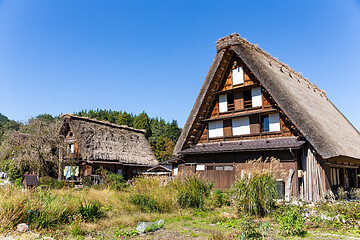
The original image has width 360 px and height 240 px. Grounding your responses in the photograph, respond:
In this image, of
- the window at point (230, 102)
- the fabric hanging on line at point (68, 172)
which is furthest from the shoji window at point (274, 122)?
the fabric hanging on line at point (68, 172)

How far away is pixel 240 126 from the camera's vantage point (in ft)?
52.9

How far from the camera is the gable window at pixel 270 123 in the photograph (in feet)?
47.5

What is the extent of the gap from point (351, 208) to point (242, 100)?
364 inches

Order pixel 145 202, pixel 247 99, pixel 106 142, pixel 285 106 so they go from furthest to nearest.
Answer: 1. pixel 106 142
2. pixel 247 99
3. pixel 285 106
4. pixel 145 202

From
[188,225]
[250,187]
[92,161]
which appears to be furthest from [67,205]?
[92,161]

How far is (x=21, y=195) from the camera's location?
282 inches

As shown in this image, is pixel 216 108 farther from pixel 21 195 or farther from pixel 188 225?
pixel 21 195

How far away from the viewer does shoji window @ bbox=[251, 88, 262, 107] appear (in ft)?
50.6

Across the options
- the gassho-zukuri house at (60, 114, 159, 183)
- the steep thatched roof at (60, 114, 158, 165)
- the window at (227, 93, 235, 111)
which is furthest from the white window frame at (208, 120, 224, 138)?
the steep thatched roof at (60, 114, 158, 165)

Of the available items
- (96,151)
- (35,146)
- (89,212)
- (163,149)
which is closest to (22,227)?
(89,212)

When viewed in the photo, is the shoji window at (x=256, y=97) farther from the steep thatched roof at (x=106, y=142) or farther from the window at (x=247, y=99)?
the steep thatched roof at (x=106, y=142)

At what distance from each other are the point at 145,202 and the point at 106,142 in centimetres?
1991

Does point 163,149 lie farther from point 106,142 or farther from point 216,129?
point 216,129

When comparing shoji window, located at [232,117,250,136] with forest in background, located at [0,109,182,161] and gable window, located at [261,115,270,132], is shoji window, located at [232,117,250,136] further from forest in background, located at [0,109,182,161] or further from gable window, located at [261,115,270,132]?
forest in background, located at [0,109,182,161]
